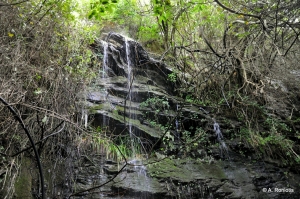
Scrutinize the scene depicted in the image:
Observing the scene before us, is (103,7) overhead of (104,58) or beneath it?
beneath

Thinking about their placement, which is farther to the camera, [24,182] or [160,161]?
[160,161]

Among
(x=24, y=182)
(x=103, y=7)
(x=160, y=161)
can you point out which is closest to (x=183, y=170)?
(x=160, y=161)

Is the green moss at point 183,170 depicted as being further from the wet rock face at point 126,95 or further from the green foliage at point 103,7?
the green foliage at point 103,7

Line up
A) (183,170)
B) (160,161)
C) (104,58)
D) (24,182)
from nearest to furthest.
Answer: (24,182), (183,170), (160,161), (104,58)

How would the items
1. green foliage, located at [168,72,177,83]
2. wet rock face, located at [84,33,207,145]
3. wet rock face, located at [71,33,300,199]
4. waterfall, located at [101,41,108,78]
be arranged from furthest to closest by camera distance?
green foliage, located at [168,72,177,83]
waterfall, located at [101,41,108,78]
wet rock face, located at [84,33,207,145]
wet rock face, located at [71,33,300,199]

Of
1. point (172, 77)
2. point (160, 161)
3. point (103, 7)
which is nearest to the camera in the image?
point (103, 7)

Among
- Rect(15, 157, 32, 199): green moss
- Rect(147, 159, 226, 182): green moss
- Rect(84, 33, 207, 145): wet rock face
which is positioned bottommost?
Rect(147, 159, 226, 182): green moss

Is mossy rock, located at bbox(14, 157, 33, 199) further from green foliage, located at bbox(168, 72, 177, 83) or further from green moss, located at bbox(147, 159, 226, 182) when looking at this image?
green foliage, located at bbox(168, 72, 177, 83)

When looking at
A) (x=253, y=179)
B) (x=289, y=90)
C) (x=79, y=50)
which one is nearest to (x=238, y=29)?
(x=289, y=90)

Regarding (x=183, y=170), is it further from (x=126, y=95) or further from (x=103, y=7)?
(x=103, y=7)

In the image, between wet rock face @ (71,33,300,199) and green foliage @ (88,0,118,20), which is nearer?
green foliage @ (88,0,118,20)

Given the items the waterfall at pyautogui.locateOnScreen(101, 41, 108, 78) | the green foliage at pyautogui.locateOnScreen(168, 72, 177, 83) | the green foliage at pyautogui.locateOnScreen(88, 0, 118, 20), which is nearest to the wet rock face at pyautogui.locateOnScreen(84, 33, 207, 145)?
the waterfall at pyautogui.locateOnScreen(101, 41, 108, 78)

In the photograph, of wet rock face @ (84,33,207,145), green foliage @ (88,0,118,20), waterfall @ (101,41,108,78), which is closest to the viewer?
green foliage @ (88,0,118,20)

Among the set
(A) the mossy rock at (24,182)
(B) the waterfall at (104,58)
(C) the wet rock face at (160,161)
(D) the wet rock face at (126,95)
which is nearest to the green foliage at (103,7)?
(C) the wet rock face at (160,161)
